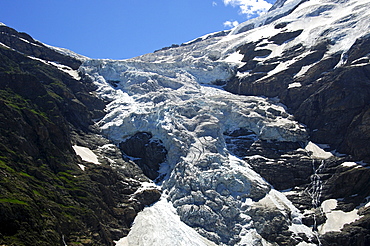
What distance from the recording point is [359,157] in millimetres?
75250

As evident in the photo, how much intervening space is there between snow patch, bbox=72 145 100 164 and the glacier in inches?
364

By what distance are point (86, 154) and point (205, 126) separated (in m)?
26.9

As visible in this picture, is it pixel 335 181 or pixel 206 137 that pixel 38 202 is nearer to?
pixel 206 137

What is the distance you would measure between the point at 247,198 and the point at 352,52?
48524mm

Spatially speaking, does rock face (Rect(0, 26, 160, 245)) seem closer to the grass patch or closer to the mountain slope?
the grass patch

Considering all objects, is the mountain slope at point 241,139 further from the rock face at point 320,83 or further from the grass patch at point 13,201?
the grass patch at point 13,201

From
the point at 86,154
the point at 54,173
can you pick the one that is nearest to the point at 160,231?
the point at 54,173

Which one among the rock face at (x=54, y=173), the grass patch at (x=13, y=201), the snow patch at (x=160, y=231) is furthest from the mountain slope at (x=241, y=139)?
the grass patch at (x=13, y=201)

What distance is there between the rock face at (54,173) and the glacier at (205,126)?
15.7 feet

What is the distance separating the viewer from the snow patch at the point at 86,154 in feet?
250

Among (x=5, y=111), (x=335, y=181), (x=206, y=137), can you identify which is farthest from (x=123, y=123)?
(x=335, y=181)

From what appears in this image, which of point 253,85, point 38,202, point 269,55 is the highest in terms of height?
point 269,55

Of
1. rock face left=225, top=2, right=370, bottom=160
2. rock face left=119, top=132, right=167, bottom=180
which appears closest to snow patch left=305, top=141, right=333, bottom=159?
rock face left=225, top=2, right=370, bottom=160

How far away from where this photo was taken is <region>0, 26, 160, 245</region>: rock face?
165ft
